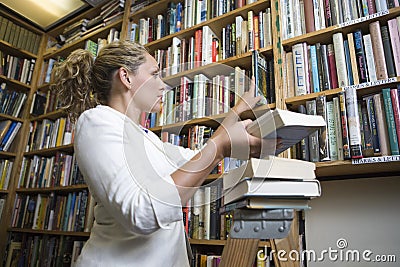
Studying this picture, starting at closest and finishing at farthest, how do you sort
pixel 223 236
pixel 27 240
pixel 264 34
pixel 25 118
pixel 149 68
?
pixel 149 68, pixel 223 236, pixel 264 34, pixel 27 240, pixel 25 118

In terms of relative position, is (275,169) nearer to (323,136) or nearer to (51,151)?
(323,136)

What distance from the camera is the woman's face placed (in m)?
0.89

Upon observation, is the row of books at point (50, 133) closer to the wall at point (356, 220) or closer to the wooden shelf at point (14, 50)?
the wooden shelf at point (14, 50)

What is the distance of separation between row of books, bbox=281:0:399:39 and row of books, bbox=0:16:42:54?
88.3 inches

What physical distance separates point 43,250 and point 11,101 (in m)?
1.25

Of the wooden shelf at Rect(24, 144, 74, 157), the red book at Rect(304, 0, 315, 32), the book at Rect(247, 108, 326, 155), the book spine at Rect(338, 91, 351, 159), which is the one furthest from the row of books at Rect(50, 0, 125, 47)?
the book at Rect(247, 108, 326, 155)

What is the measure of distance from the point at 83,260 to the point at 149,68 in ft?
1.90

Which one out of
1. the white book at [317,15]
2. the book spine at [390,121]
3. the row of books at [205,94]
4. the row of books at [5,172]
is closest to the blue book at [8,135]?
the row of books at [5,172]

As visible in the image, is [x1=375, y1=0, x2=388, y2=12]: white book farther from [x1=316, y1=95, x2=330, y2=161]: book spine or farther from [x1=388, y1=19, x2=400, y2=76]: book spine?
[x1=316, y1=95, x2=330, y2=161]: book spine

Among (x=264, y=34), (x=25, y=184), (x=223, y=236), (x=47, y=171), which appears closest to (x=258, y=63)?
(x=264, y=34)

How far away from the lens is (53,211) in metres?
2.04

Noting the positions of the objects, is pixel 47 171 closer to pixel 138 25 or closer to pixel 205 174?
pixel 138 25

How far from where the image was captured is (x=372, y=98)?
42.4 inches

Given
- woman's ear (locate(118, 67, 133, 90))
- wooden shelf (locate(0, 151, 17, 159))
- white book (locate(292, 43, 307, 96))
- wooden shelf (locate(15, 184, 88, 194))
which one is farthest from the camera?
wooden shelf (locate(0, 151, 17, 159))
